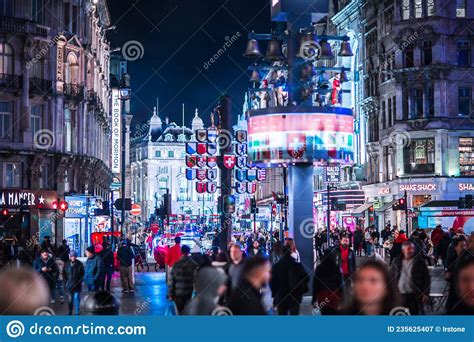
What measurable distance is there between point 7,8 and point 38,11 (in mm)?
2402

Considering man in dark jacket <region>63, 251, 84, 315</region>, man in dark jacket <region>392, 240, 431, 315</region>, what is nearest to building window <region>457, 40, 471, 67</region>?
man in dark jacket <region>63, 251, 84, 315</region>

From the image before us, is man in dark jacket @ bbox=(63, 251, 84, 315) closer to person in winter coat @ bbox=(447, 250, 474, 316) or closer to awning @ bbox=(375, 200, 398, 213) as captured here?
person in winter coat @ bbox=(447, 250, 474, 316)

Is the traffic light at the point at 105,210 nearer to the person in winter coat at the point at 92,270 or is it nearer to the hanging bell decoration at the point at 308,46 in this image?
the hanging bell decoration at the point at 308,46

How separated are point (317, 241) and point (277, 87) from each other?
2761 cm

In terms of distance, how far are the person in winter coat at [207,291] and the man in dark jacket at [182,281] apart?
2059 millimetres

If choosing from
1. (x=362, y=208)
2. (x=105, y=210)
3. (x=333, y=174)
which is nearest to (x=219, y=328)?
(x=105, y=210)

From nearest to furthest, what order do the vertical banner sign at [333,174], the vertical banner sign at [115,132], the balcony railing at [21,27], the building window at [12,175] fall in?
the balcony railing at [21,27], the building window at [12,175], the vertical banner sign at [333,174], the vertical banner sign at [115,132]

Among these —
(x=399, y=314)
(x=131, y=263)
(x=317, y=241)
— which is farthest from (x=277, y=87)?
(x=317, y=241)

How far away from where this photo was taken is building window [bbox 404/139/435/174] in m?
60.1

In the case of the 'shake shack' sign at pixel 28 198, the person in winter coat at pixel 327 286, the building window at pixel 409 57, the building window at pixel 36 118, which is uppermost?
the building window at pixel 409 57

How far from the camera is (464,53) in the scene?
60.9m

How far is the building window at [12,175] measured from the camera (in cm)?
5197

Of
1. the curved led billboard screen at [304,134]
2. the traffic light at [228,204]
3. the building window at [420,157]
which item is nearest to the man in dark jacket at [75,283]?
the curved led billboard screen at [304,134]

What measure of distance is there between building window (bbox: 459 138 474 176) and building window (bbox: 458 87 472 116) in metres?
1.93
